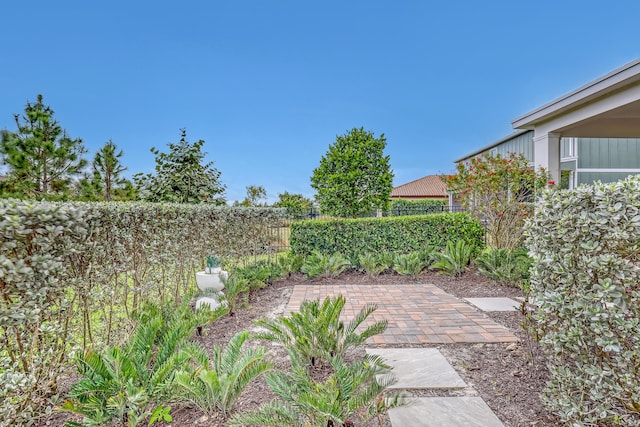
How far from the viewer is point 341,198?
810 centimetres

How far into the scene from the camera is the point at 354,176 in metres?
7.95

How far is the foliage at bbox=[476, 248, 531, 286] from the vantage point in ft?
17.9

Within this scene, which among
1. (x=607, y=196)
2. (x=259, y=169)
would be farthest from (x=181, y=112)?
(x=607, y=196)

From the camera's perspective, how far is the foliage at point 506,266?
17.9 feet

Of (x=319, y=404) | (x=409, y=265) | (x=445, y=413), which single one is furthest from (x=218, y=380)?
(x=409, y=265)

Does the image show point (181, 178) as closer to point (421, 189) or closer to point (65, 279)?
point (65, 279)

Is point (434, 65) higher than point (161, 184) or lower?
higher

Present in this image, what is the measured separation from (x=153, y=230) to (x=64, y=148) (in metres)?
8.11

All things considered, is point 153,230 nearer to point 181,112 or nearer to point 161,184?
point 161,184

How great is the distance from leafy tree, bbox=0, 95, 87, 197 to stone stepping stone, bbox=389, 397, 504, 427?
974 cm

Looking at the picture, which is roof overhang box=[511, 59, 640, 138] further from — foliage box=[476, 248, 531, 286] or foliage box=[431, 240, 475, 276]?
foliage box=[431, 240, 475, 276]

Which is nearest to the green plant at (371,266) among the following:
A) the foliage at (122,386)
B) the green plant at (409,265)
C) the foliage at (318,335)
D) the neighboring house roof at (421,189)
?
the green plant at (409,265)

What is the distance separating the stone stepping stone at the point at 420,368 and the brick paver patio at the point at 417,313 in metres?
0.24

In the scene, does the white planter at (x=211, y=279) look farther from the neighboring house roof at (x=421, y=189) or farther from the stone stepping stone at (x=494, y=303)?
the neighboring house roof at (x=421, y=189)
